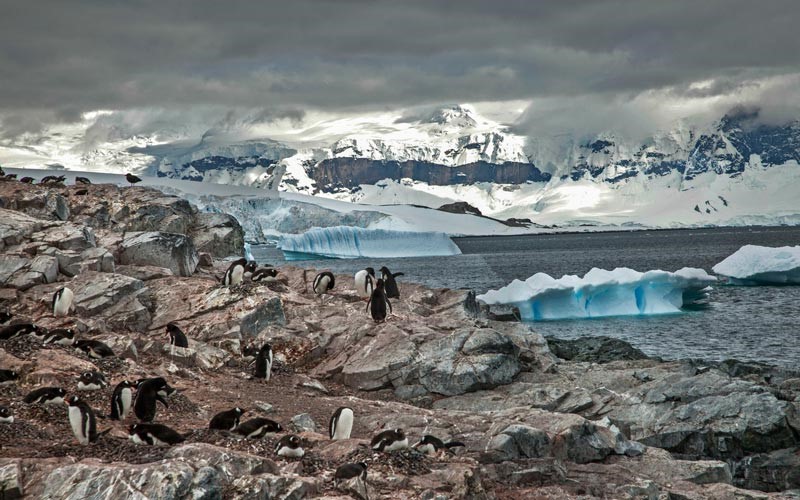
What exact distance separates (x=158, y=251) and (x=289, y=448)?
15771 mm

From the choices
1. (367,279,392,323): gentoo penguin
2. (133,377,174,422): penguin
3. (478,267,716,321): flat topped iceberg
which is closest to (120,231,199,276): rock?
(367,279,392,323): gentoo penguin

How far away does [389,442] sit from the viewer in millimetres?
12203

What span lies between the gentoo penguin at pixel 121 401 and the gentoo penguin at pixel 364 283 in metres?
10.6

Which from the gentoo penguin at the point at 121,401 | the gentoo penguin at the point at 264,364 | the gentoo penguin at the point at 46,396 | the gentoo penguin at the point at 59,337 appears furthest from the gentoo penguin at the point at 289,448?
the gentoo penguin at the point at 59,337

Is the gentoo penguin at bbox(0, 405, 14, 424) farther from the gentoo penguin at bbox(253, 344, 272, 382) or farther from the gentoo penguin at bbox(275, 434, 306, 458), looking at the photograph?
the gentoo penguin at bbox(253, 344, 272, 382)

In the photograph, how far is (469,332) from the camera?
21469 mm

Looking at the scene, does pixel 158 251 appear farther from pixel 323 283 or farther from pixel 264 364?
pixel 264 364

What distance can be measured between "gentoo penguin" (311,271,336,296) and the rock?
14.0ft

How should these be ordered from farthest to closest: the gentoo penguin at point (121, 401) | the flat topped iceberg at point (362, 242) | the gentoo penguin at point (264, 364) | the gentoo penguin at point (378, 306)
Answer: the flat topped iceberg at point (362, 242)
the gentoo penguin at point (378, 306)
the gentoo penguin at point (264, 364)
the gentoo penguin at point (121, 401)

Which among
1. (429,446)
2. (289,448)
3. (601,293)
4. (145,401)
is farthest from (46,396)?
(601,293)

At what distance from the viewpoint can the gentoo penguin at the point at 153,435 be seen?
40.5ft

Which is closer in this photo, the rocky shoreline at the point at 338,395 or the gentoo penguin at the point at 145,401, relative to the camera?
the rocky shoreline at the point at 338,395

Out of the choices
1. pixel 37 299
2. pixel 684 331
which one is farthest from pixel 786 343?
pixel 37 299

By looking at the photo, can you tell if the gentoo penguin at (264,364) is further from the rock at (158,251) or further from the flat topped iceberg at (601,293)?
the flat topped iceberg at (601,293)
